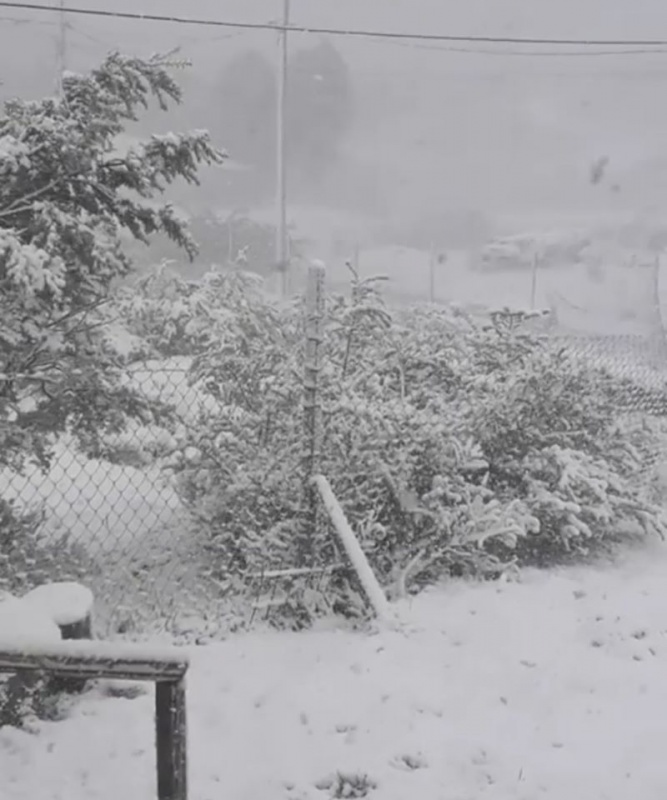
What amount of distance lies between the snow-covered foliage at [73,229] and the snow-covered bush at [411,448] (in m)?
0.69

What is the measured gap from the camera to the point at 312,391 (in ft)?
12.3

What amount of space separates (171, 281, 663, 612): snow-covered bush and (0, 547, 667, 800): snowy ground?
22.8 inches

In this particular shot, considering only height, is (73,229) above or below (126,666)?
above

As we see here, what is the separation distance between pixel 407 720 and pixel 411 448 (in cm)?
174

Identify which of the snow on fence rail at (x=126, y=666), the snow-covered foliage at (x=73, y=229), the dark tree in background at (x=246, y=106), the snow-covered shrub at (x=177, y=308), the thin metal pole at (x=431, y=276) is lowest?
the thin metal pole at (x=431, y=276)

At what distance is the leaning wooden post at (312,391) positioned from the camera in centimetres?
362

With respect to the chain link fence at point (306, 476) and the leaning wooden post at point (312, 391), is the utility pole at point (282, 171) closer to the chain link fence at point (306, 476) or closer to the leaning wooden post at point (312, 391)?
the chain link fence at point (306, 476)

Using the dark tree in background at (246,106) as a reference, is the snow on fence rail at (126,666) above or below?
below

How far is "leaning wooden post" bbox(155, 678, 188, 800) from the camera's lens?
1.66 metres

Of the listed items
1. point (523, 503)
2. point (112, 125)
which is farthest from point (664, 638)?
point (112, 125)

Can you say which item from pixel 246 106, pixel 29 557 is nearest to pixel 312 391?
pixel 29 557

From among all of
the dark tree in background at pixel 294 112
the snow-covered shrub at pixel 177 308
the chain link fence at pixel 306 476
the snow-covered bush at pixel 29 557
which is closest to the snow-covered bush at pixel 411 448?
the chain link fence at pixel 306 476

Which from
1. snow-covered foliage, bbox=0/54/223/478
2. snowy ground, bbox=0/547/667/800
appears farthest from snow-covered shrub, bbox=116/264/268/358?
snowy ground, bbox=0/547/667/800

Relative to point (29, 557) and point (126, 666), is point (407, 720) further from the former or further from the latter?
point (29, 557)
